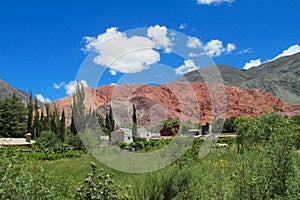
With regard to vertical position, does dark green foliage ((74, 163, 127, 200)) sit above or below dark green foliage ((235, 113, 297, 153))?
below

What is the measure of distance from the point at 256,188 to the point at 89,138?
9.83m

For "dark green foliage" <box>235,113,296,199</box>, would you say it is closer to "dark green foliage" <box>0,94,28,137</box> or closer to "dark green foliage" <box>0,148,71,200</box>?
"dark green foliage" <box>0,148,71,200</box>

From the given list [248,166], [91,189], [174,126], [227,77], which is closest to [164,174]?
[248,166]

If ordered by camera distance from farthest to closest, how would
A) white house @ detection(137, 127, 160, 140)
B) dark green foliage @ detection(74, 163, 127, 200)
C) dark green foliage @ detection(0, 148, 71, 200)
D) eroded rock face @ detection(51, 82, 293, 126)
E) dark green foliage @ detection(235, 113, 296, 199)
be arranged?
white house @ detection(137, 127, 160, 140), eroded rock face @ detection(51, 82, 293, 126), dark green foliage @ detection(235, 113, 296, 199), dark green foliage @ detection(74, 163, 127, 200), dark green foliage @ detection(0, 148, 71, 200)

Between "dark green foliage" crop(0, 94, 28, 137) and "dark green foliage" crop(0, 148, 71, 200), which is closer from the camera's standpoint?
"dark green foliage" crop(0, 148, 71, 200)

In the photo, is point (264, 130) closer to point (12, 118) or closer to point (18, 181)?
point (18, 181)

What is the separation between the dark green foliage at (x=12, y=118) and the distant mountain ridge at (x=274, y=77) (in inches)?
1875

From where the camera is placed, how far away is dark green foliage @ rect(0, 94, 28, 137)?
1750 inches

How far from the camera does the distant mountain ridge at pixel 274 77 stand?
97506 millimetres

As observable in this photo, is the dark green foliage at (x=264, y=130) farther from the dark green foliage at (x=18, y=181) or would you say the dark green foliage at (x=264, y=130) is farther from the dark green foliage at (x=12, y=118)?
the dark green foliage at (x=12, y=118)

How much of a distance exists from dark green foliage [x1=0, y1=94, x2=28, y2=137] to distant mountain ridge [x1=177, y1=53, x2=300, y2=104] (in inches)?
1875

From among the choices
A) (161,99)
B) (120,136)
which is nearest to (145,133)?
(161,99)

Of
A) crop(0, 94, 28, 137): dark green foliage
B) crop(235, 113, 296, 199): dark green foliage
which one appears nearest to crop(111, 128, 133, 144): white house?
crop(235, 113, 296, 199): dark green foliage

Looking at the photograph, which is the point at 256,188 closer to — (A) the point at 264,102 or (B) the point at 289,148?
(B) the point at 289,148
